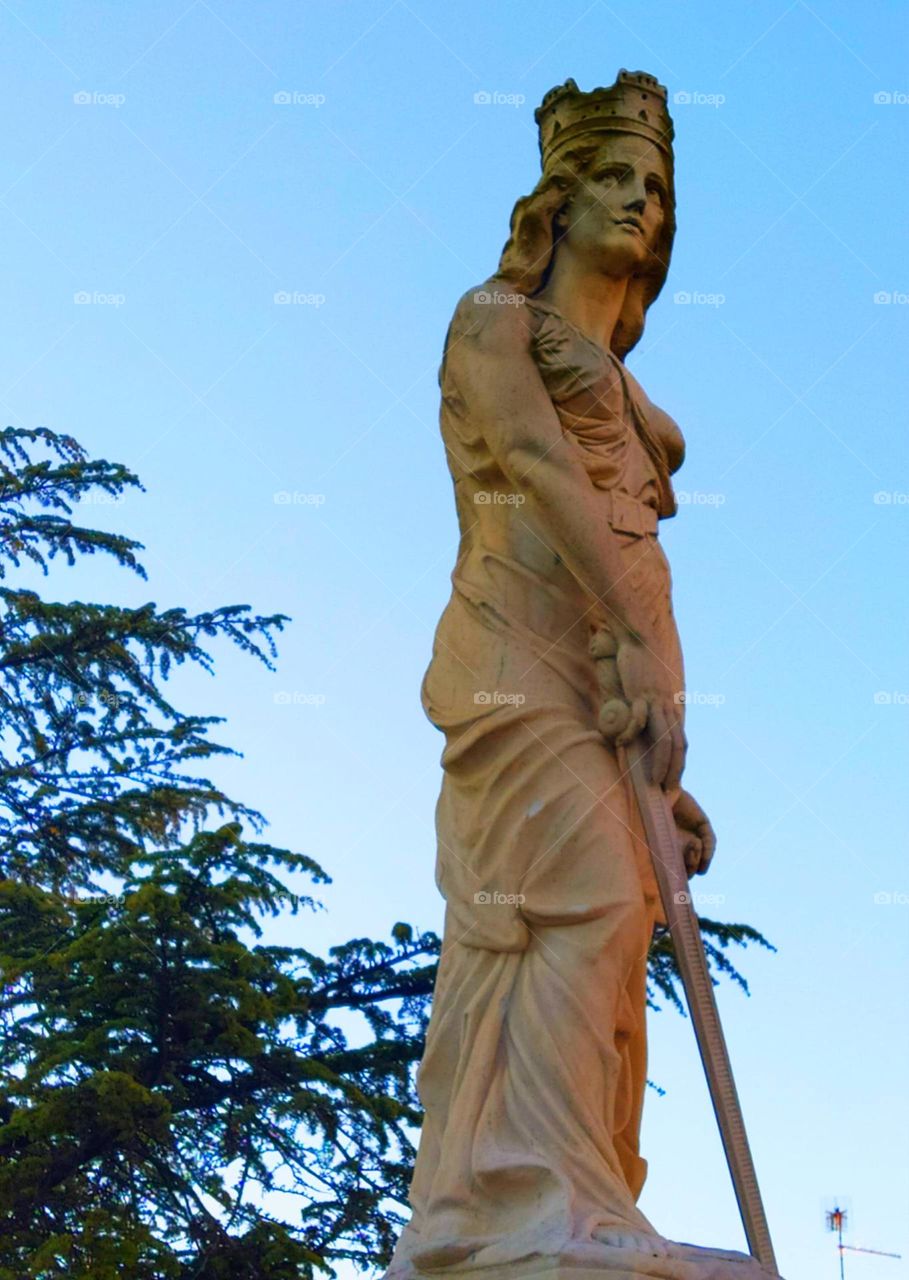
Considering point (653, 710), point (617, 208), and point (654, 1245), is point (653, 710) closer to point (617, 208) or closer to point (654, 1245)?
point (654, 1245)

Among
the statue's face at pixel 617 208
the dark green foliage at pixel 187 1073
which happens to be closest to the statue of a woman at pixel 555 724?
the statue's face at pixel 617 208

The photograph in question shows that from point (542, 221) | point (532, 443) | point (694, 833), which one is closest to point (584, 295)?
point (542, 221)

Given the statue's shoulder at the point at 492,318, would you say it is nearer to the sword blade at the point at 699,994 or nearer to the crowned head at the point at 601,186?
the crowned head at the point at 601,186

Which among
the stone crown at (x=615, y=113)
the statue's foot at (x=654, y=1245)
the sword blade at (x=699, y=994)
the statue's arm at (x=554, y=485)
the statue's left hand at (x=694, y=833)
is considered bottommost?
the statue's foot at (x=654, y=1245)

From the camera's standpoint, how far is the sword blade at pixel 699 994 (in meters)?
5.02

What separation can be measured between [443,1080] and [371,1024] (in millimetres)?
7049

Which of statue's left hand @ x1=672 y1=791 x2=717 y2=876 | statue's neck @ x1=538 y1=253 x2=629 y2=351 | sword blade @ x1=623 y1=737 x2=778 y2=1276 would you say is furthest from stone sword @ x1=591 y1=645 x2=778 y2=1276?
statue's neck @ x1=538 y1=253 x2=629 y2=351

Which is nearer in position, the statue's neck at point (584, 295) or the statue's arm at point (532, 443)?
the statue's arm at point (532, 443)

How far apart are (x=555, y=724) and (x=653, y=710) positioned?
0.97 ft

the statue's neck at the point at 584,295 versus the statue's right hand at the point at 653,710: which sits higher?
the statue's neck at the point at 584,295

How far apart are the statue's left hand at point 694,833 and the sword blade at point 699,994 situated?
0.95 feet

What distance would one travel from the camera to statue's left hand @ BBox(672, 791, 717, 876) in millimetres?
5809

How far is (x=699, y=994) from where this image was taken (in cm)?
523

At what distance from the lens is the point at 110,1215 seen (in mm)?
10156
